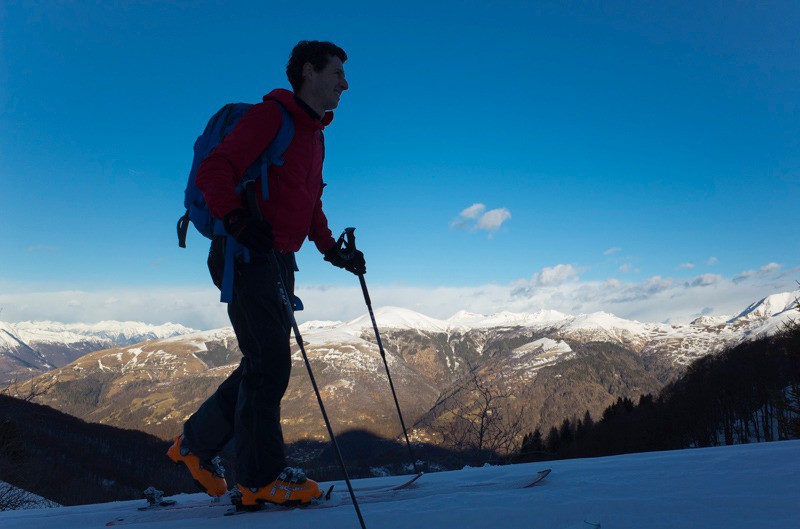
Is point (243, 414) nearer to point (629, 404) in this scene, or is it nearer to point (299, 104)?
point (299, 104)

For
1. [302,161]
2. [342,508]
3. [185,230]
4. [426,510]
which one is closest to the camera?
[426,510]

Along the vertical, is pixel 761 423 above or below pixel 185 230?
below

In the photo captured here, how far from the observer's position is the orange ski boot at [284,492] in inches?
115

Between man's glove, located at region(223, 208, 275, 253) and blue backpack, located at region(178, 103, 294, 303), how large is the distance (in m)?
0.30

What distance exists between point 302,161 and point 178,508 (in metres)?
2.58

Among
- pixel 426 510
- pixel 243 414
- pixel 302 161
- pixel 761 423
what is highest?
pixel 302 161

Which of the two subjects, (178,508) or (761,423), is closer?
(178,508)

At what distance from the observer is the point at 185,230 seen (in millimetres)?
3574

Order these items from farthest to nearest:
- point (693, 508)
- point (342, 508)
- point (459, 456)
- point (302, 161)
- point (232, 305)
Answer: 1. point (459, 456)
2. point (302, 161)
3. point (232, 305)
4. point (342, 508)
5. point (693, 508)

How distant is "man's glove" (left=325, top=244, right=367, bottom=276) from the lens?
4.34 metres

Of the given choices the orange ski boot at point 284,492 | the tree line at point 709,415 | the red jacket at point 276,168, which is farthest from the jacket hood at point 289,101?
the tree line at point 709,415

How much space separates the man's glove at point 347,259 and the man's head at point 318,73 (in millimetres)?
1332

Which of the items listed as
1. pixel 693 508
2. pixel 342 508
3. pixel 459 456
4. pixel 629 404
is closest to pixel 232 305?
pixel 342 508

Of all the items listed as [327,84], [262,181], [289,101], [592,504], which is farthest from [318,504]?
[327,84]
